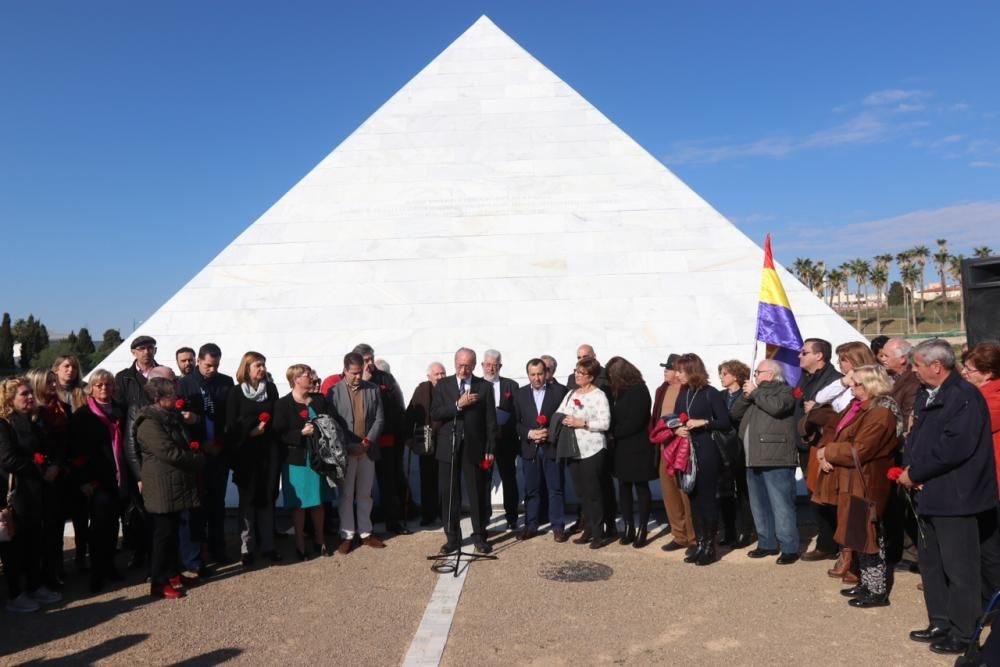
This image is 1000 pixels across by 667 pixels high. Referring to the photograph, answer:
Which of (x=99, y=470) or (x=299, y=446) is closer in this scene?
(x=99, y=470)

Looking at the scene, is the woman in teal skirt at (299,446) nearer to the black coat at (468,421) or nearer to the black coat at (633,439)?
the black coat at (468,421)

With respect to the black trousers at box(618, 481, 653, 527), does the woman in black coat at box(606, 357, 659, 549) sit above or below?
above

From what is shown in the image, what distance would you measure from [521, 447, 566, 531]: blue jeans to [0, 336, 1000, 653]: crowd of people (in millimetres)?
18

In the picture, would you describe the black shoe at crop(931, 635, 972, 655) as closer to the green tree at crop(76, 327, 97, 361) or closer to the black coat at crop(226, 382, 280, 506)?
the black coat at crop(226, 382, 280, 506)

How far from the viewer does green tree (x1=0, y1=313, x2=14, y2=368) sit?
1478 inches

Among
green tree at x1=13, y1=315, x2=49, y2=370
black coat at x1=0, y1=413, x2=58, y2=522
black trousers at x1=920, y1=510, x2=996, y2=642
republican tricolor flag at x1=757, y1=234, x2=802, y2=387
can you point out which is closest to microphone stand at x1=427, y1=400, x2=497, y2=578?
black coat at x1=0, y1=413, x2=58, y2=522

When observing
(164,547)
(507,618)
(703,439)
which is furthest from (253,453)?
(703,439)

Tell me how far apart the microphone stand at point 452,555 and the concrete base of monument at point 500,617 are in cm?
12

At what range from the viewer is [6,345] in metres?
38.2

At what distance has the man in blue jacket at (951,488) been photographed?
366cm

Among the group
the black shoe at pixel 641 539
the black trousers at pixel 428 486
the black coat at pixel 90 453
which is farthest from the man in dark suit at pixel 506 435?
the black coat at pixel 90 453

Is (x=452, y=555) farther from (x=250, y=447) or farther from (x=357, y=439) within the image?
(x=250, y=447)

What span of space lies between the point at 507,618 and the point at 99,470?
3.21m

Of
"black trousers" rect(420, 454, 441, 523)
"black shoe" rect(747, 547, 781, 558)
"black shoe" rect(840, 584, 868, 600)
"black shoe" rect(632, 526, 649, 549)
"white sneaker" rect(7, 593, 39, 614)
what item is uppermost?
"black trousers" rect(420, 454, 441, 523)
